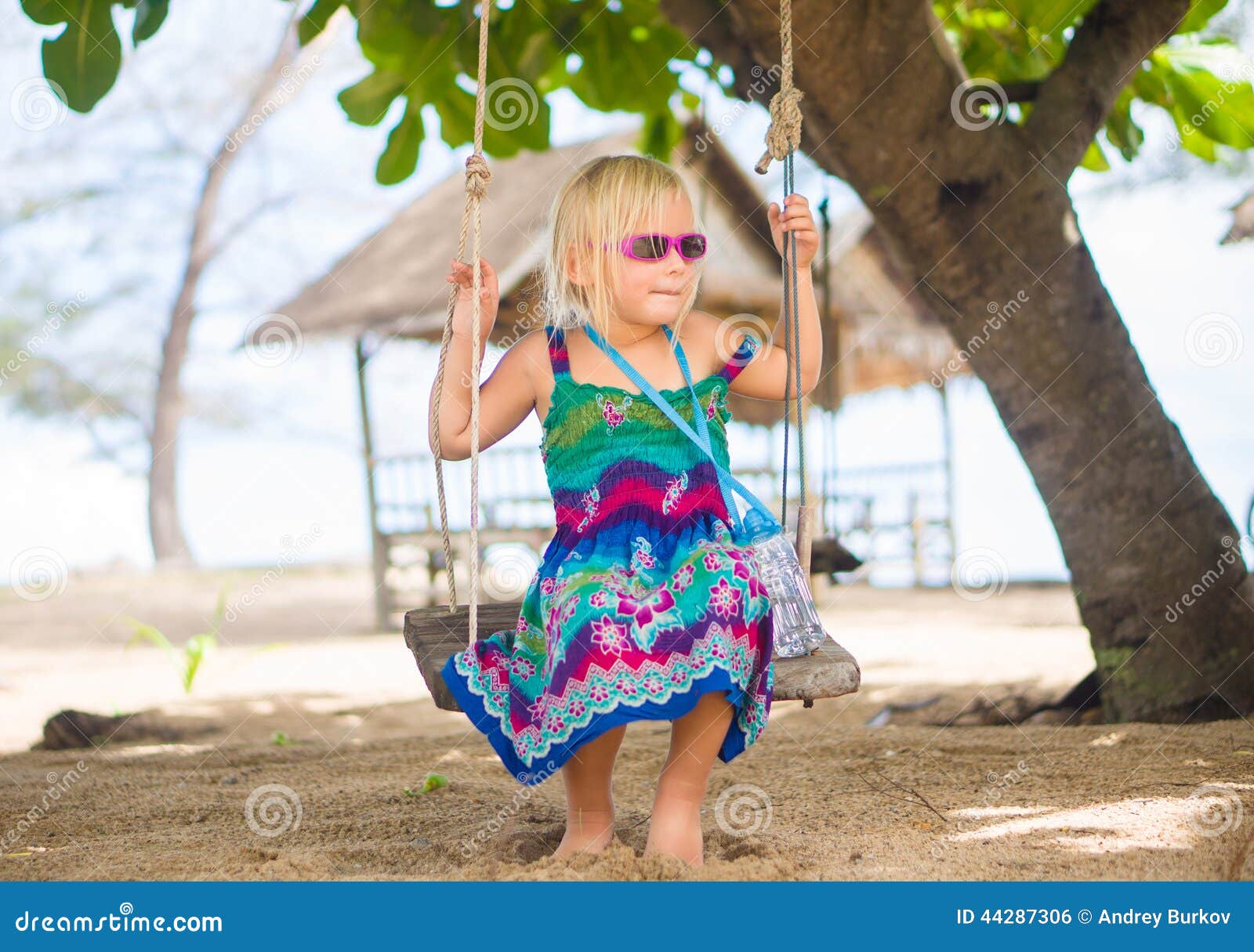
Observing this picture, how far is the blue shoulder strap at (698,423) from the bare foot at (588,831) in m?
0.60

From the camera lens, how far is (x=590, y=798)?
2.16 metres

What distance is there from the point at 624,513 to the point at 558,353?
38 centimetres

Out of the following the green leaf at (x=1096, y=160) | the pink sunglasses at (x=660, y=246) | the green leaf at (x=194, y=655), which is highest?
the green leaf at (x=1096, y=160)

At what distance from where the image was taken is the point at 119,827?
2719 mm

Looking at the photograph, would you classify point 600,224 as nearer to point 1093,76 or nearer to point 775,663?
point 775,663

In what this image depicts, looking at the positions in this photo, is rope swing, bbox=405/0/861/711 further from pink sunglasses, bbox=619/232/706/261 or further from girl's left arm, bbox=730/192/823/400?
pink sunglasses, bbox=619/232/706/261

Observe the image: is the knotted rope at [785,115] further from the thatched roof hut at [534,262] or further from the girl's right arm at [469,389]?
the thatched roof hut at [534,262]

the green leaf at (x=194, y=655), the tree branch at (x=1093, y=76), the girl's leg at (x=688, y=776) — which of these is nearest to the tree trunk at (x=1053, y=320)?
the tree branch at (x=1093, y=76)

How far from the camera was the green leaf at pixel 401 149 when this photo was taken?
3961 millimetres

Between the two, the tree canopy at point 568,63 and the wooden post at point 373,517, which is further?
the wooden post at point 373,517

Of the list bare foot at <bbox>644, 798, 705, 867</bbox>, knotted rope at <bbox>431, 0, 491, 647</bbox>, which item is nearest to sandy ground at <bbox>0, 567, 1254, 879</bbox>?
bare foot at <bbox>644, 798, 705, 867</bbox>

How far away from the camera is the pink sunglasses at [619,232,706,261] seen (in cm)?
222

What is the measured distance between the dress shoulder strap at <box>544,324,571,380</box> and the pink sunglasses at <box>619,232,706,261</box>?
0.23m

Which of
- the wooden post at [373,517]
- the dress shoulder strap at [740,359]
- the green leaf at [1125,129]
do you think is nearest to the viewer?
the dress shoulder strap at [740,359]
